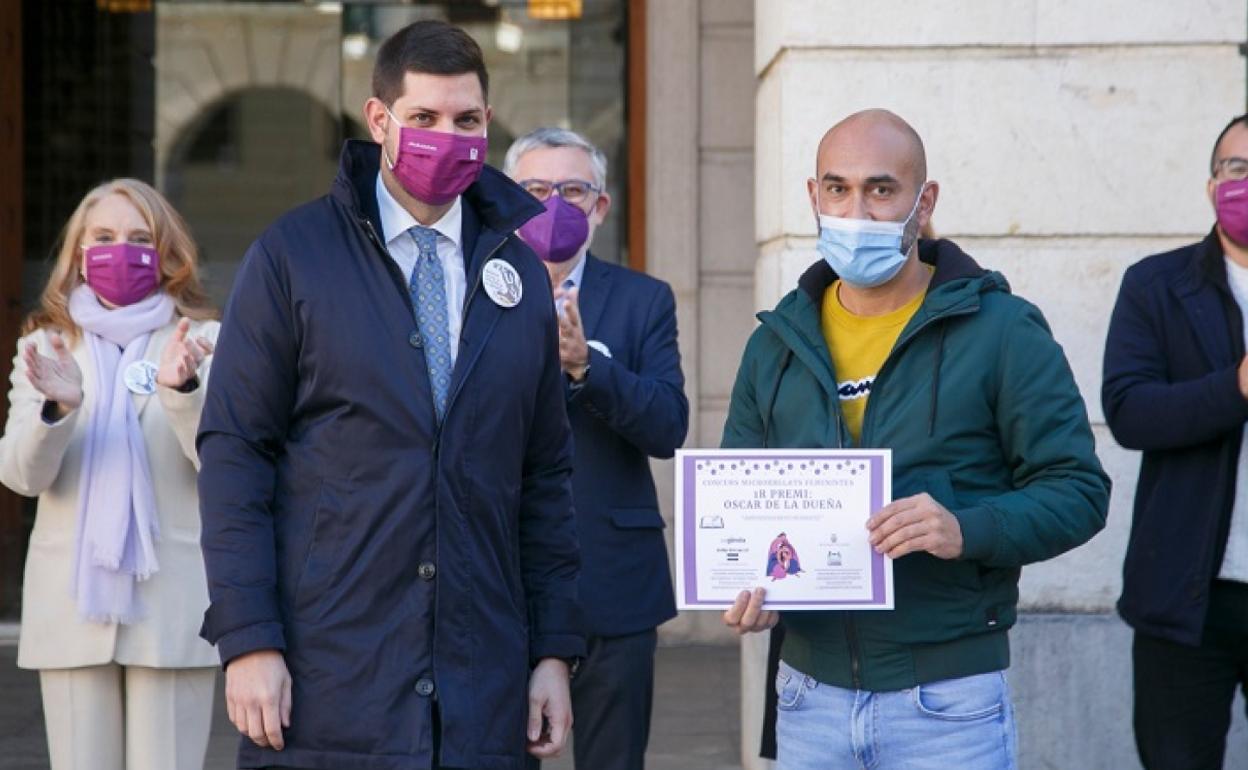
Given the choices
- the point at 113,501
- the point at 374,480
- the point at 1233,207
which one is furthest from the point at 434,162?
the point at 1233,207

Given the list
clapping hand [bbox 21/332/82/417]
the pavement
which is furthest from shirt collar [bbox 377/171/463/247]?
the pavement

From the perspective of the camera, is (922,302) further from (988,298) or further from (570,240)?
Result: (570,240)

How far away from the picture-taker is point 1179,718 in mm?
4859

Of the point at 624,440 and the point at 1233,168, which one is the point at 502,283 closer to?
the point at 624,440

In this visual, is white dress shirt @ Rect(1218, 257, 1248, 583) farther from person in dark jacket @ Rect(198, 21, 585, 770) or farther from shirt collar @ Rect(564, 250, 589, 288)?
person in dark jacket @ Rect(198, 21, 585, 770)

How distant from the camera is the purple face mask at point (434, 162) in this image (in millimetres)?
3500

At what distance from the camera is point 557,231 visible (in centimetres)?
489

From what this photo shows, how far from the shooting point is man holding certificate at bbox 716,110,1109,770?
3641 millimetres

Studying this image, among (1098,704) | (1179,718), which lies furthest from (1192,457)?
(1098,704)

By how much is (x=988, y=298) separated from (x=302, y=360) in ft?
4.35

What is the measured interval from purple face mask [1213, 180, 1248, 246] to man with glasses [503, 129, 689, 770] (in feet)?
4.66

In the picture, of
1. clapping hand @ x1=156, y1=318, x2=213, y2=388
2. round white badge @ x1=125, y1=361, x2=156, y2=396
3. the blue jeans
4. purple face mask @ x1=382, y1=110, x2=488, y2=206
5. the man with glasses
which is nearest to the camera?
purple face mask @ x1=382, y1=110, x2=488, y2=206

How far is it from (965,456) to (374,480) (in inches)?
44.8

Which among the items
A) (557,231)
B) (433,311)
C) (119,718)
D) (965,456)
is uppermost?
(557,231)
